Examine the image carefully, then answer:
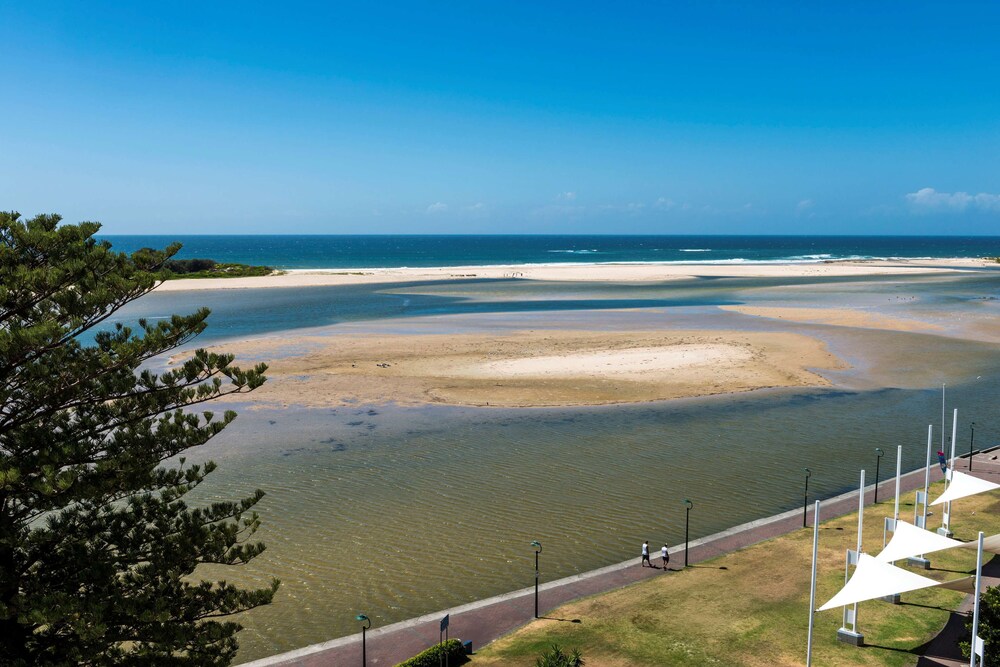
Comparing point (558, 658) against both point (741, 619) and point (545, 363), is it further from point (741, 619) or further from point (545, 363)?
point (545, 363)

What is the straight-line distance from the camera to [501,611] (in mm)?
18000

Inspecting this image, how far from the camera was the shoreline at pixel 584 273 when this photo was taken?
112688mm

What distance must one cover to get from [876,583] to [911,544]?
7.80 ft

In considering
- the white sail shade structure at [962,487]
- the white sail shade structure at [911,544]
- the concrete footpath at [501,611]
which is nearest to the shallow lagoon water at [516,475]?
the concrete footpath at [501,611]

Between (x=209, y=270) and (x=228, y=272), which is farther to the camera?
(x=209, y=270)

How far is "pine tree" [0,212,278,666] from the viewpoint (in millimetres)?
10602

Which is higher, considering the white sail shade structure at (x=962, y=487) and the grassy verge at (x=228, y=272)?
the grassy verge at (x=228, y=272)

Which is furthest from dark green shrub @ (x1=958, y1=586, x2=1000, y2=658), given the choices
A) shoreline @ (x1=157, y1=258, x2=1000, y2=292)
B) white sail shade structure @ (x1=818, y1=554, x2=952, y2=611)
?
shoreline @ (x1=157, y1=258, x2=1000, y2=292)

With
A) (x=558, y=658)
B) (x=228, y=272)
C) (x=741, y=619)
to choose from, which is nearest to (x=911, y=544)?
(x=741, y=619)

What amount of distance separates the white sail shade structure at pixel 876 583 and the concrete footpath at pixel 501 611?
17.9 feet

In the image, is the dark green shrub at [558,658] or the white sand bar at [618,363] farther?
the white sand bar at [618,363]

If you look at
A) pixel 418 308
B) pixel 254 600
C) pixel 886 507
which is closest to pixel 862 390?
pixel 886 507

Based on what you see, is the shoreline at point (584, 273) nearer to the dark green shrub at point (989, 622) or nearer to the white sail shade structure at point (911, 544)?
the white sail shade structure at point (911, 544)

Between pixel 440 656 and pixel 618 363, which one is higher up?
pixel 618 363
